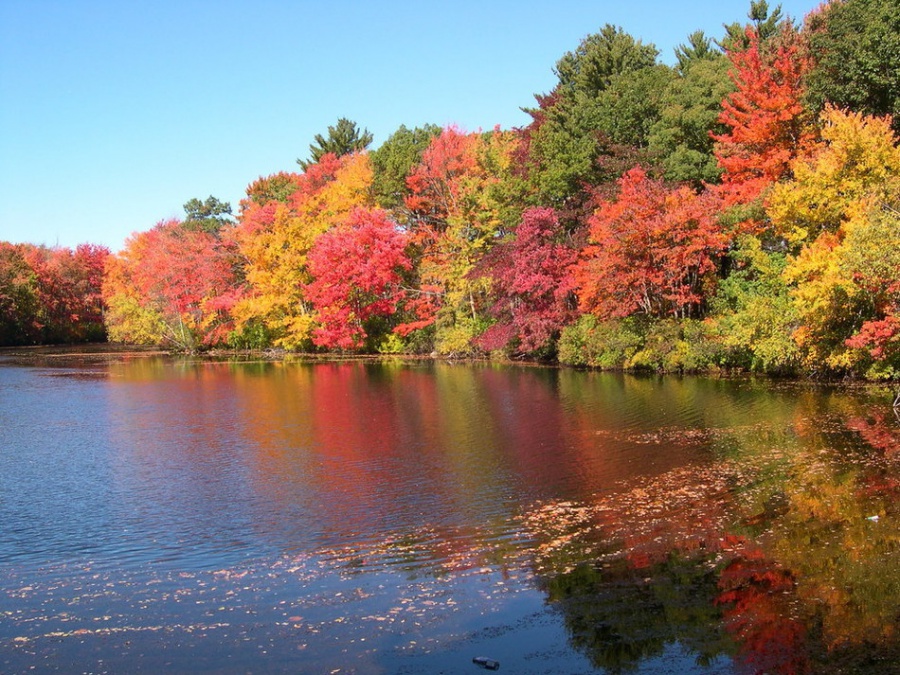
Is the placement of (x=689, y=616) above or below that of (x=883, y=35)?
below

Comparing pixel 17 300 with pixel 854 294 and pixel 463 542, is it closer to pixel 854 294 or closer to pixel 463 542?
pixel 854 294

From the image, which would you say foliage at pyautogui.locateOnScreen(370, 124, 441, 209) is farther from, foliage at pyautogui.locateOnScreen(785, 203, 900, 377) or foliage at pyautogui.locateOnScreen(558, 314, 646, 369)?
foliage at pyautogui.locateOnScreen(785, 203, 900, 377)

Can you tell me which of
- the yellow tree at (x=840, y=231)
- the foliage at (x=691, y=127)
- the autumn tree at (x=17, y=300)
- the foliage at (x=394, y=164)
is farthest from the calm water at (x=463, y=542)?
the autumn tree at (x=17, y=300)

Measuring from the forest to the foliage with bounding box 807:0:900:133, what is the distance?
92mm

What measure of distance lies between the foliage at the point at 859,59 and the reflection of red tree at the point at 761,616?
22.6 metres

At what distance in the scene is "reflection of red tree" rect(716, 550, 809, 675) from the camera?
7.70 meters

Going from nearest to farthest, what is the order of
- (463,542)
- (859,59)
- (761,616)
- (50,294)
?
1. (761,616)
2. (463,542)
3. (859,59)
4. (50,294)

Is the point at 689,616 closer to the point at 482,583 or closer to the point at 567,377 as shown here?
the point at 482,583

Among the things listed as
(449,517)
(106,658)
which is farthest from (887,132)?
(106,658)

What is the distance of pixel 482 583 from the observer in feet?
33.6

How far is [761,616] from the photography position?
342 inches

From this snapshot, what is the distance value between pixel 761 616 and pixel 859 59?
26.4 m

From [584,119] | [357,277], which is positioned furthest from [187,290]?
[584,119]

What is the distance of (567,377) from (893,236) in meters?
16.4
